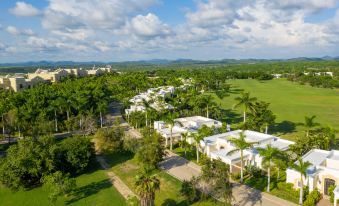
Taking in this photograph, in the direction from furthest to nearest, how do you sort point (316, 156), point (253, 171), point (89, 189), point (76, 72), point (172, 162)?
point (76, 72), point (172, 162), point (316, 156), point (253, 171), point (89, 189)

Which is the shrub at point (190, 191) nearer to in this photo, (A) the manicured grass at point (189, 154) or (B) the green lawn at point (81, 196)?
(B) the green lawn at point (81, 196)

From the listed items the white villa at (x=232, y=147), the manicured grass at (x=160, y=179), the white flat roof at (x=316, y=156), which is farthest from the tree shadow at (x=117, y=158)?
the white flat roof at (x=316, y=156)

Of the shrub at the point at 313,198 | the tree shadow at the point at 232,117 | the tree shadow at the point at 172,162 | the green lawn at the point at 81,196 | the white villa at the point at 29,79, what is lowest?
the green lawn at the point at 81,196

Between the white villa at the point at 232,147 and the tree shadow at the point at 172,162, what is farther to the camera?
the tree shadow at the point at 172,162

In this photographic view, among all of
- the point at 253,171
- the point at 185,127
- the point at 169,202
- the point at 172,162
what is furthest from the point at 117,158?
the point at 253,171

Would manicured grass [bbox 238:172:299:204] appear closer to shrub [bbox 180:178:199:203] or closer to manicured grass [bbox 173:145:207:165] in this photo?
manicured grass [bbox 173:145:207:165]

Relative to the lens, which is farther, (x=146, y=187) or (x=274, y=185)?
(x=274, y=185)

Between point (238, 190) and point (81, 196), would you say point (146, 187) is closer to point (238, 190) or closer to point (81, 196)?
point (81, 196)
